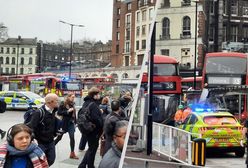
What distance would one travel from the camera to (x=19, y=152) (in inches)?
147

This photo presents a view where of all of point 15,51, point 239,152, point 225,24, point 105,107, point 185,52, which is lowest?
point 239,152

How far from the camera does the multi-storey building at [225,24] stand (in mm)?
4074

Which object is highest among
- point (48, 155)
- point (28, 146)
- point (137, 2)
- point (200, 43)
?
point (137, 2)

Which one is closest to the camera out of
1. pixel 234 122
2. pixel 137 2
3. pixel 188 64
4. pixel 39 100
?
pixel 137 2

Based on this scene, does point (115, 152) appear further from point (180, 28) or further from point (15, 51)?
point (15, 51)

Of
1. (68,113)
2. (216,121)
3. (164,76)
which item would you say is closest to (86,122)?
(68,113)

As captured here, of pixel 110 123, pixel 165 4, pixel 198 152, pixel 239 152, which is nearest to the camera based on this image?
pixel 165 4

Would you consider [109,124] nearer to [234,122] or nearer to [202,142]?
[202,142]

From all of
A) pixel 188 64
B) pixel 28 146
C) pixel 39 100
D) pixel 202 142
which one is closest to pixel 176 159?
pixel 202 142

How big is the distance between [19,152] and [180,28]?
1.62m

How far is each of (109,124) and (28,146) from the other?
2.70 meters

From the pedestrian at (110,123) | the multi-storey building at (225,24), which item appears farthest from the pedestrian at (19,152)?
the pedestrian at (110,123)

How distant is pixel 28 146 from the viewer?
3.80m

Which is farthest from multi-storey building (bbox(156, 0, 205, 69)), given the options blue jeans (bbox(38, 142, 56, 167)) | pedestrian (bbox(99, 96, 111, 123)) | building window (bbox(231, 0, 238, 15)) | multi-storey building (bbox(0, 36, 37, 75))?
pedestrian (bbox(99, 96, 111, 123))
